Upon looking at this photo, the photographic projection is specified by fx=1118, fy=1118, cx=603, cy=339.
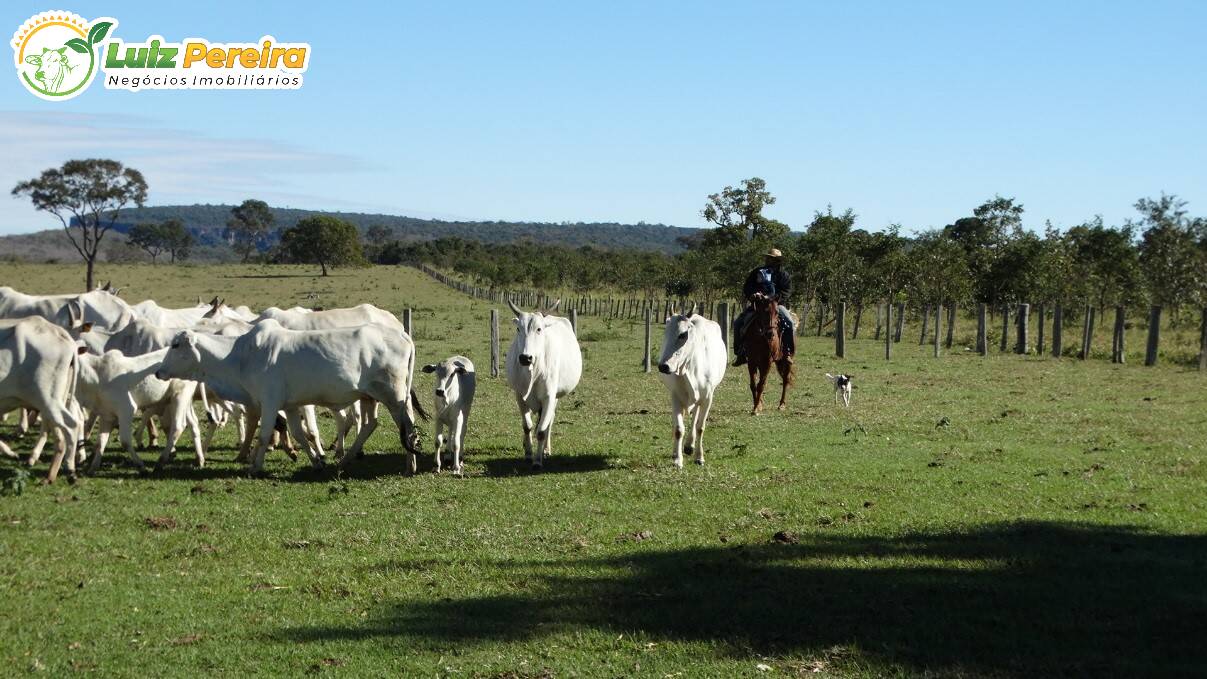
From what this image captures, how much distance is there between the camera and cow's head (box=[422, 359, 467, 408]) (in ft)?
44.9

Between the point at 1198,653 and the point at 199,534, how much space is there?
339 inches

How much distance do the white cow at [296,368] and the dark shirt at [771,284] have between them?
7417 mm

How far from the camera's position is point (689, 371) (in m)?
14.9

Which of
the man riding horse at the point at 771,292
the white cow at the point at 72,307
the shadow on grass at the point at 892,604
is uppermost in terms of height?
the man riding horse at the point at 771,292

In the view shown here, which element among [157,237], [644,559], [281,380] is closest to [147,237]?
[157,237]

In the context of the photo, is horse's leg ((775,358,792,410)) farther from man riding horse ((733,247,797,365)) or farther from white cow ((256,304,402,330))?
white cow ((256,304,402,330))

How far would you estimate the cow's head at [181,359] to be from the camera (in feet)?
46.9

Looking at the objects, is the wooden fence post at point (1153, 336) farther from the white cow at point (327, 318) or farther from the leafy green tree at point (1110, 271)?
the white cow at point (327, 318)

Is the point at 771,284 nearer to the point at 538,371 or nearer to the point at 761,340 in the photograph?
the point at 761,340

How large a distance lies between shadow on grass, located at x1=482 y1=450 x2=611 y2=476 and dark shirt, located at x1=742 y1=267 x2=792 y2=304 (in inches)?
228

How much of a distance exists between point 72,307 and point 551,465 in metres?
10.6

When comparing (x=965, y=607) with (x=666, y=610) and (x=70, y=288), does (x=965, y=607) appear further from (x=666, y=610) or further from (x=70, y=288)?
(x=70, y=288)

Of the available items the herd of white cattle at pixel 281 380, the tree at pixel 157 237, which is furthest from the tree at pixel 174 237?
the herd of white cattle at pixel 281 380

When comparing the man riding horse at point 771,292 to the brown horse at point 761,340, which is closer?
the brown horse at point 761,340
